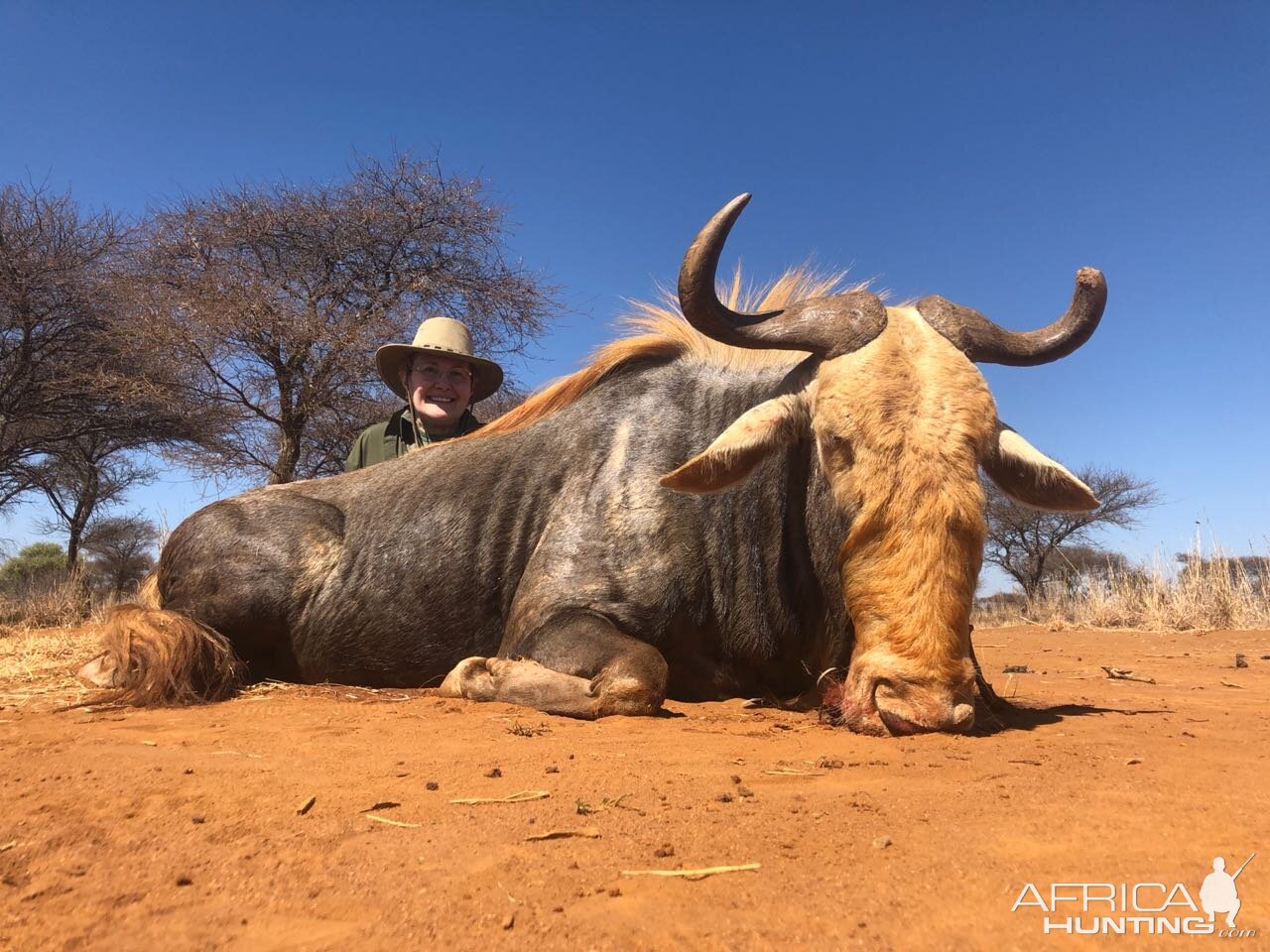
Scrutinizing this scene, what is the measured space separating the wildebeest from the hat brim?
1.71 m

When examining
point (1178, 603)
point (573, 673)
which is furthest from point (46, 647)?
point (1178, 603)

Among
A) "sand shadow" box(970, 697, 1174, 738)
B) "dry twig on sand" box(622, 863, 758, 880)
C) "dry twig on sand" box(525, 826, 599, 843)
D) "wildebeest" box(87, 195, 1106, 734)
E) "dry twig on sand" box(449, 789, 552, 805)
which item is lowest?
"dry twig on sand" box(622, 863, 758, 880)

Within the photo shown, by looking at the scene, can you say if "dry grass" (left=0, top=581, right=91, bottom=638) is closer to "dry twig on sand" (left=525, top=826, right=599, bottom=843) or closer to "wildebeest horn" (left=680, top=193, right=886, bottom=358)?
"wildebeest horn" (left=680, top=193, right=886, bottom=358)

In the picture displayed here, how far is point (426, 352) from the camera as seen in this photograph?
7.23 metres

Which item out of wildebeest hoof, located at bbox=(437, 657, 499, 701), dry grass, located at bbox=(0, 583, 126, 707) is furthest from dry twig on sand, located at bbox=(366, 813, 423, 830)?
dry grass, located at bbox=(0, 583, 126, 707)

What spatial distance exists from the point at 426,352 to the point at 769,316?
385cm

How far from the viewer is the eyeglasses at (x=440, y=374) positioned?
24.2 feet

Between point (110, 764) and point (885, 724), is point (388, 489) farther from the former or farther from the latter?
point (885, 724)

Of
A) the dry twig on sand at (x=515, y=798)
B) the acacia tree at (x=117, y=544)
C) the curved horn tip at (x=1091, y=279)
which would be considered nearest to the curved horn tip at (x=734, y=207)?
the curved horn tip at (x=1091, y=279)

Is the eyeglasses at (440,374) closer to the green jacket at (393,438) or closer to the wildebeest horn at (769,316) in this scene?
the green jacket at (393,438)

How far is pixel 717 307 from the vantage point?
4082 mm

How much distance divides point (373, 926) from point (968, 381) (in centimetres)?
301

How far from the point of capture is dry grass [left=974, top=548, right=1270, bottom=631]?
10750mm

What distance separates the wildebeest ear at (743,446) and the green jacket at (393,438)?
412 cm
